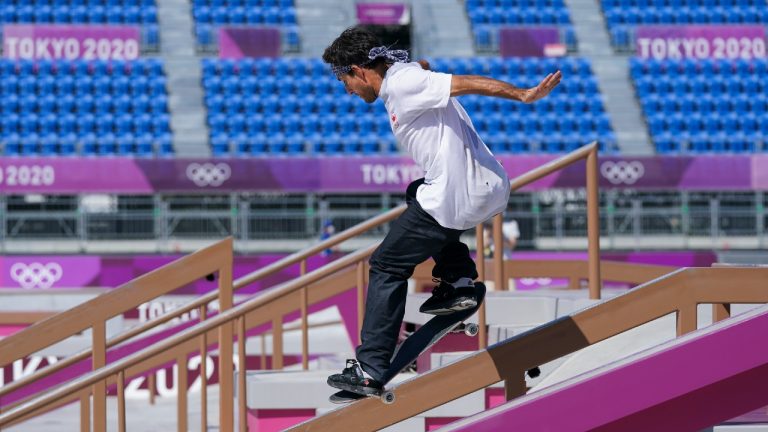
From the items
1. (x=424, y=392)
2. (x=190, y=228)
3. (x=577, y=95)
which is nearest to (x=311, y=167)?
(x=190, y=228)

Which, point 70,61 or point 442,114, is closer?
point 442,114

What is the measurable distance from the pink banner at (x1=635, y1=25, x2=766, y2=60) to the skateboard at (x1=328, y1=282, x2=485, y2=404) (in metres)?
26.3

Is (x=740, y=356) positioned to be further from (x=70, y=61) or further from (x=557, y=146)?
(x=70, y=61)

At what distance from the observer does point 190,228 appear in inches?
893

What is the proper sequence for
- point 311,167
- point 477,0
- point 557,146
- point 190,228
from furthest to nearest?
point 477,0
point 557,146
point 311,167
point 190,228

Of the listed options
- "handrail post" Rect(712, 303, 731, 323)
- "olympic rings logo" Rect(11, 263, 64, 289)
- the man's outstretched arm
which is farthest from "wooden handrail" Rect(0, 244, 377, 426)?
"olympic rings logo" Rect(11, 263, 64, 289)

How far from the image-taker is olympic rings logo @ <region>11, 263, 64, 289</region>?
72.7 ft

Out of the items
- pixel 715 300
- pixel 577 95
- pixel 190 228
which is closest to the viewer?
pixel 715 300

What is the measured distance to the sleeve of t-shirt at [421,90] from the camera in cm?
488

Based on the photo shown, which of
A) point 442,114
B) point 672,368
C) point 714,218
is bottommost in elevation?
point 714,218

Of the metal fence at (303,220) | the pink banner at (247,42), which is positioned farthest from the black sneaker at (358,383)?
the pink banner at (247,42)

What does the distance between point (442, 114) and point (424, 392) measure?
1206 millimetres

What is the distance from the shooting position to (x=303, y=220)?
23016 millimetres

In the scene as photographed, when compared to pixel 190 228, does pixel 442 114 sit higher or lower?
higher
